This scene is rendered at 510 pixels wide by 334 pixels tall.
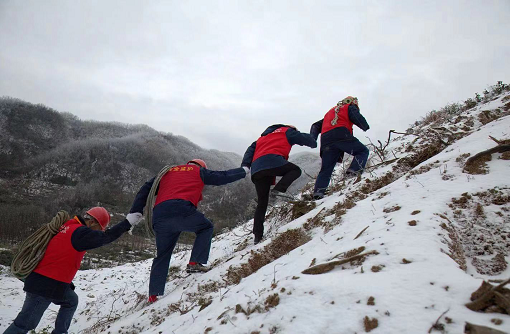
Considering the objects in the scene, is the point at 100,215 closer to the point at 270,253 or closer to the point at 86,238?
the point at 86,238

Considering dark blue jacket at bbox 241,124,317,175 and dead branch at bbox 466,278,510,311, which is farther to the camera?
dark blue jacket at bbox 241,124,317,175

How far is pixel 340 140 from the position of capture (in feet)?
16.7

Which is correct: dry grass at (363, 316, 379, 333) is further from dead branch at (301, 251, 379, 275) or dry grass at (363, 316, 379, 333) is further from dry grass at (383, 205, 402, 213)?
dry grass at (383, 205, 402, 213)

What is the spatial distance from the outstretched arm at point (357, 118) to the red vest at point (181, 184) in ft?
9.74

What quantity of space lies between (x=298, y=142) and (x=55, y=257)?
3923mm

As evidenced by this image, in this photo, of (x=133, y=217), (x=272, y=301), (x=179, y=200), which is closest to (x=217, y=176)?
(x=179, y=200)

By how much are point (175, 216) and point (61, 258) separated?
146cm

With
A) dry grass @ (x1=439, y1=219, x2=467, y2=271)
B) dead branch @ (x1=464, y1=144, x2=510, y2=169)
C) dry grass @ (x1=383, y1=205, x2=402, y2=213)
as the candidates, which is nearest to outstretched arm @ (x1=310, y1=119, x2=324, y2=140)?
dead branch @ (x1=464, y1=144, x2=510, y2=169)

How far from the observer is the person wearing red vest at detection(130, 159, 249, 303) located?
12.8 feet

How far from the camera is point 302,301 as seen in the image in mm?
1863

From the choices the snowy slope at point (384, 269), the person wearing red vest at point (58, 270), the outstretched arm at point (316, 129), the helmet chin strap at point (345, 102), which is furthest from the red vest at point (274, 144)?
the person wearing red vest at point (58, 270)

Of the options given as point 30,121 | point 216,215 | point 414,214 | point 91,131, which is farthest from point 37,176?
point 414,214

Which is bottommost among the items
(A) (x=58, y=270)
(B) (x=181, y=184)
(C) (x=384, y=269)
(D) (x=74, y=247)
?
(A) (x=58, y=270)

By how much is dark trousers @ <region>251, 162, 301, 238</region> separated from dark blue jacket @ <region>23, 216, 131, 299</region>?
1990 mm
